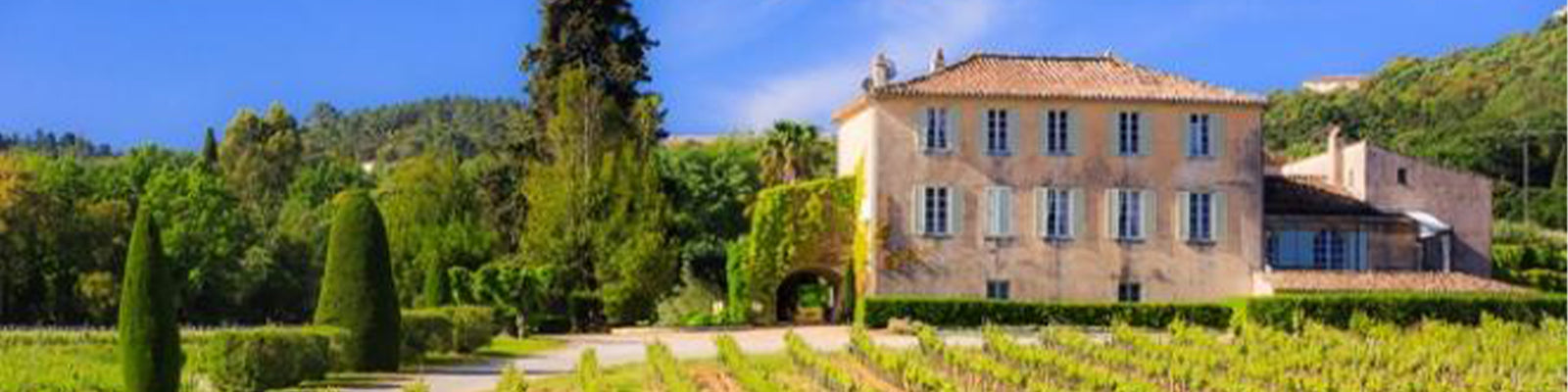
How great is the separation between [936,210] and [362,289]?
18.1m

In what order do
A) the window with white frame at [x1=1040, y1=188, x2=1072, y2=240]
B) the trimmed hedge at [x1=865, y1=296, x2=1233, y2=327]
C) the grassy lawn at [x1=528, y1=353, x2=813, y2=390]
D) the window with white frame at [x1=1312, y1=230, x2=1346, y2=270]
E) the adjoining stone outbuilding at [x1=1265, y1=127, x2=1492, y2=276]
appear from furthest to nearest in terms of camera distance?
the adjoining stone outbuilding at [x1=1265, y1=127, x2=1492, y2=276]
the window with white frame at [x1=1312, y1=230, x2=1346, y2=270]
the window with white frame at [x1=1040, y1=188, x2=1072, y2=240]
the trimmed hedge at [x1=865, y1=296, x2=1233, y2=327]
the grassy lawn at [x1=528, y1=353, x2=813, y2=390]

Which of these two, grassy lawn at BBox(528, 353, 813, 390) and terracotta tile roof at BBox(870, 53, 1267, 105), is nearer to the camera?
→ grassy lawn at BBox(528, 353, 813, 390)

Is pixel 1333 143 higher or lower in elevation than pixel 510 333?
higher

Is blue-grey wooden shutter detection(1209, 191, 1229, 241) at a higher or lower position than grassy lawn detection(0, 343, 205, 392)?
higher

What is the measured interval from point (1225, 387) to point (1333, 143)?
30.1m

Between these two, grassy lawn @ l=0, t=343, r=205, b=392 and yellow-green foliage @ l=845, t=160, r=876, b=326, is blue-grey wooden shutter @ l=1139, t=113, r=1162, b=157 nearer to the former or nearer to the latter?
yellow-green foliage @ l=845, t=160, r=876, b=326

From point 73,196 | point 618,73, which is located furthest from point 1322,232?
point 73,196

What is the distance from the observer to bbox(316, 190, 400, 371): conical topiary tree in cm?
3003

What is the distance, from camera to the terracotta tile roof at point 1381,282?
145 ft

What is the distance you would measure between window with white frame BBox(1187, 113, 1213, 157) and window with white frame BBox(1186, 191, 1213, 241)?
2.92ft

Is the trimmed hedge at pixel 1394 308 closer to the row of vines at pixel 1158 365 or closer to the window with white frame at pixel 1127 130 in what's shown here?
the window with white frame at pixel 1127 130

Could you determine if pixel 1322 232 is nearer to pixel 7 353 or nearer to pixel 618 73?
pixel 618 73

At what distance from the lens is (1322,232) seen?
47750 mm

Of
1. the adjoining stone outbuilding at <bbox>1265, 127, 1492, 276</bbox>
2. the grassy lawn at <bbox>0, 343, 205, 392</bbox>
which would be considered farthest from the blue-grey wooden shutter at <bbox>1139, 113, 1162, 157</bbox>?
the grassy lawn at <bbox>0, 343, 205, 392</bbox>
